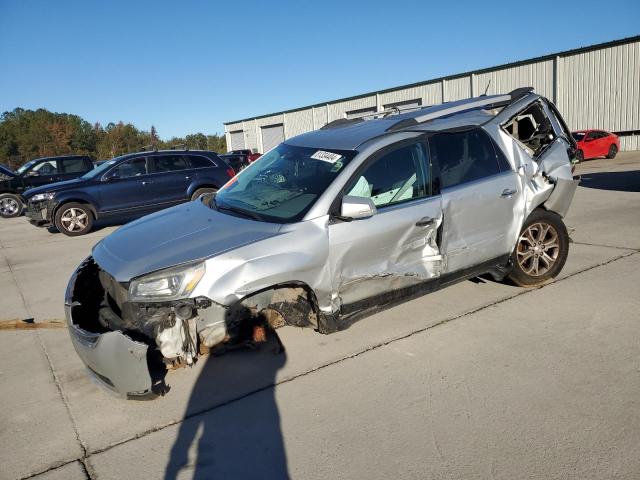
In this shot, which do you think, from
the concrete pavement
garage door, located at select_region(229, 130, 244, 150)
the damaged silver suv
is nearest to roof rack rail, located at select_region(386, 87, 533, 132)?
the damaged silver suv

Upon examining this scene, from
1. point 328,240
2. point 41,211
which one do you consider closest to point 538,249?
point 328,240

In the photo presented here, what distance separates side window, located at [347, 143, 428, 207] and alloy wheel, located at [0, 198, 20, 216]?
1508cm

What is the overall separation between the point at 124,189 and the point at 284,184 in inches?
313

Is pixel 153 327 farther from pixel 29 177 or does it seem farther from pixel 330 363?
pixel 29 177

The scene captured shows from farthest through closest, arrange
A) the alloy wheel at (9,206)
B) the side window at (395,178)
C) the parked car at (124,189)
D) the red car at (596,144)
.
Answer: the red car at (596,144) < the alloy wheel at (9,206) < the parked car at (124,189) < the side window at (395,178)

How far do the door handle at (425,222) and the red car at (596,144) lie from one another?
20.8 m

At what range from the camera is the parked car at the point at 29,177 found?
1498 cm

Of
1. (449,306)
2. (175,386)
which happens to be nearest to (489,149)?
(449,306)

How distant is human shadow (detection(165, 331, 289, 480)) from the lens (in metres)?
2.57

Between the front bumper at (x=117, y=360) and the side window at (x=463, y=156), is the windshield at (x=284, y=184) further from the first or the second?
the front bumper at (x=117, y=360)

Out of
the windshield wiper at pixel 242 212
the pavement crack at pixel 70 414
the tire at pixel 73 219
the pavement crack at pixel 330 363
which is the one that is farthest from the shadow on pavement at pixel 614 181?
the tire at pixel 73 219

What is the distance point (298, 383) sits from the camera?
3383mm

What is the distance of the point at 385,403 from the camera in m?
3.06

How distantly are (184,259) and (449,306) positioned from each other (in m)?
2.58
